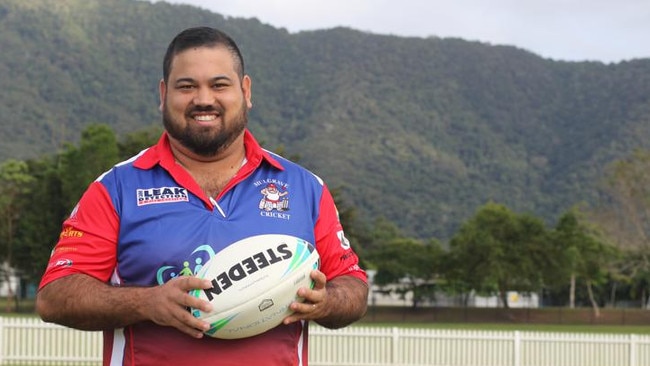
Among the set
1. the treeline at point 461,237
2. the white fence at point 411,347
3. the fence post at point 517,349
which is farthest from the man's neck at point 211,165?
the treeline at point 461,237

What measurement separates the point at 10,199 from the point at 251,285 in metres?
59.2

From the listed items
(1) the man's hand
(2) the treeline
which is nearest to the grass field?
(2) the treeline

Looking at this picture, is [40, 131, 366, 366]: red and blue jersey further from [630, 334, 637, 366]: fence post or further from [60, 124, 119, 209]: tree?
[60, 124, 119, 209]: tree

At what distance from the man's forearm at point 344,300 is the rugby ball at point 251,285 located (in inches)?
4.4

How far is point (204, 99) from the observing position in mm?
3213

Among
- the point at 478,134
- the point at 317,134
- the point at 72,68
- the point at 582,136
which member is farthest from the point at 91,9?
the point at 582,136

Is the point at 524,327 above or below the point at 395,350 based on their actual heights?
below

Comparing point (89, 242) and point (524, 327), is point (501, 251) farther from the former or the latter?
point (89, 242)

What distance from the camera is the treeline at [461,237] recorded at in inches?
2152

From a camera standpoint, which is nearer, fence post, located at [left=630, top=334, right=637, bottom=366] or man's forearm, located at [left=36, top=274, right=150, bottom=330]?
man's forearm, located at [left=36, top=274, right=150, bottom=330]

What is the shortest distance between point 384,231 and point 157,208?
107m

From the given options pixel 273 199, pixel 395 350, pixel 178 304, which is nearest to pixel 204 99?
pixel 273 199

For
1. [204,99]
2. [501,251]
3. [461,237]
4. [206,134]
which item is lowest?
[501,251]

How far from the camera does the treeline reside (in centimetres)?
5466
